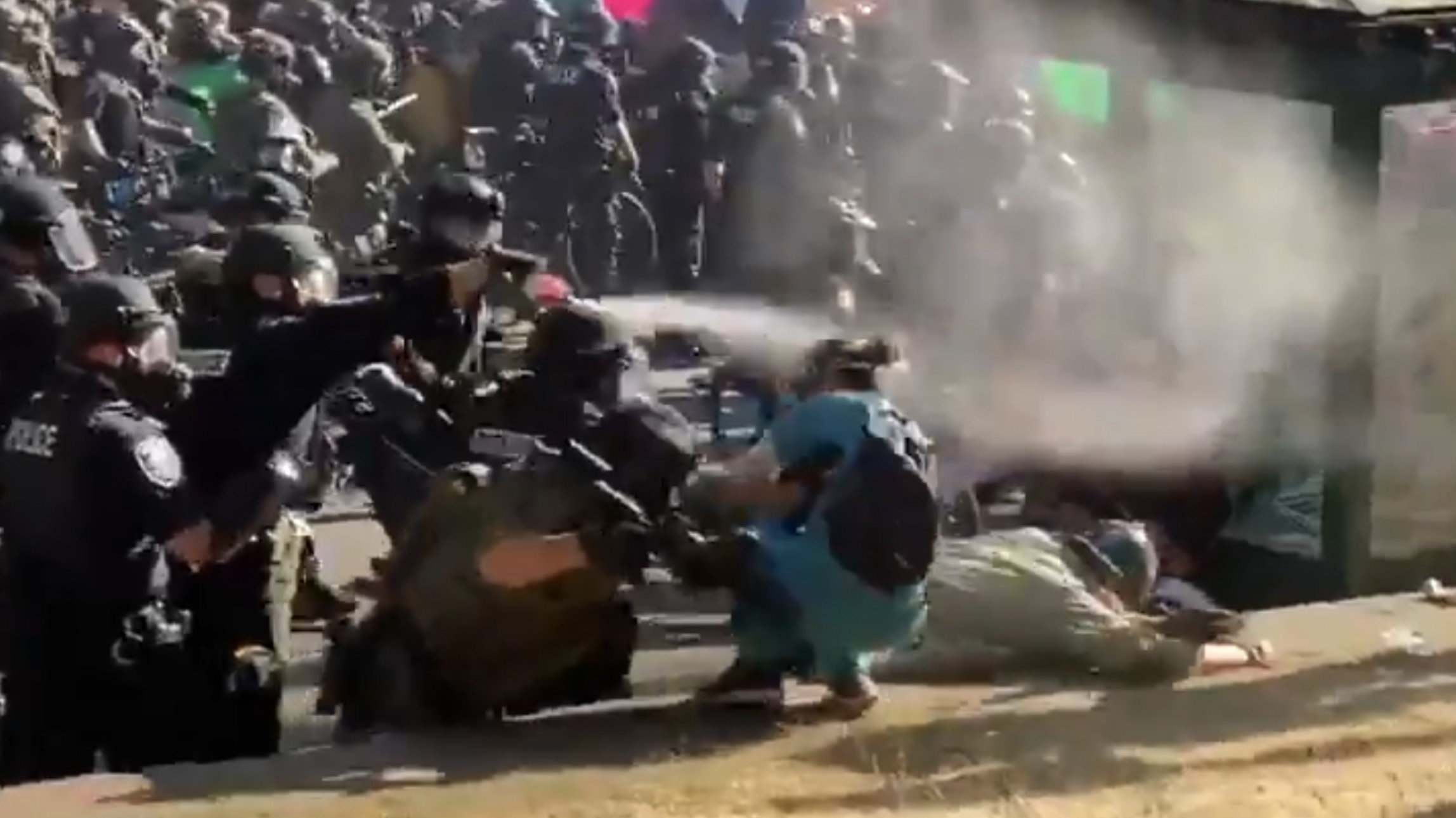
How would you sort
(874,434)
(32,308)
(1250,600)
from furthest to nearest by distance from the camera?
(1250,600) < (32,308) < (874,434)

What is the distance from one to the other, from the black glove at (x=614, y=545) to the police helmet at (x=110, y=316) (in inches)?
45.7

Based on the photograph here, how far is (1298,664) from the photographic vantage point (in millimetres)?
6848

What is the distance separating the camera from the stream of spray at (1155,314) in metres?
8.26

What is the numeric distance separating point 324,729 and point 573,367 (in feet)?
4.60

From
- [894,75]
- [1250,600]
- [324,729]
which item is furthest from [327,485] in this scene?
[894,75]

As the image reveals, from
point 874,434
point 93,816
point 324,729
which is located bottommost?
point 324,729

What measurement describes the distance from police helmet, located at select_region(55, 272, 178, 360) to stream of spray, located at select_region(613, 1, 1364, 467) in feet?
9.69

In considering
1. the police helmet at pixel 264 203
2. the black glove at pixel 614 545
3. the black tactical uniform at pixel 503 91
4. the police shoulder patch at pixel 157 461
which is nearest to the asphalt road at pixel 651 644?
the black glove at pixel 614 545

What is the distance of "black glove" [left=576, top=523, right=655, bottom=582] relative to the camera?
564 cm

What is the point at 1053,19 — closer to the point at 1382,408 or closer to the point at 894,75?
the point at 1382,408

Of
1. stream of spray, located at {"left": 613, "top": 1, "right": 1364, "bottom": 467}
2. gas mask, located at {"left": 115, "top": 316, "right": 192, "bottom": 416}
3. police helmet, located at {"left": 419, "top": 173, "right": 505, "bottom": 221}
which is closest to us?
gas mask, located at {"left": 115, "top": 316, "right": 192, "bottom": 416}

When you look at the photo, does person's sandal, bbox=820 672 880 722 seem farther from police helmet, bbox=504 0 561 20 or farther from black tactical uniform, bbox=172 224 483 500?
police helmet, bbox=504 0 561 20

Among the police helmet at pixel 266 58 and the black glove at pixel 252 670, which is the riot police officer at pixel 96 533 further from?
the police helmet at pixel 266 58

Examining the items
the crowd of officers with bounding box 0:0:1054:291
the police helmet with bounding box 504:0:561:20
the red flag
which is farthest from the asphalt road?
the red flag
